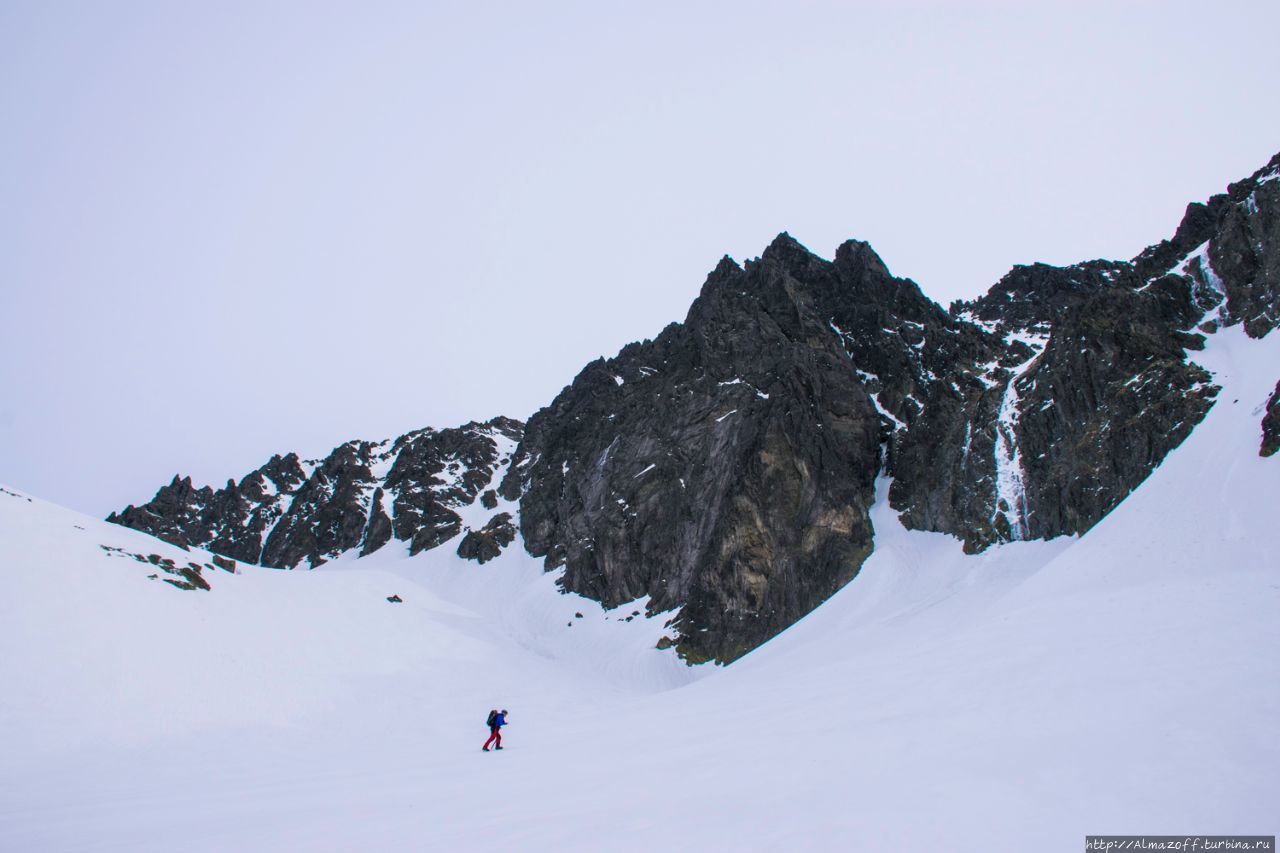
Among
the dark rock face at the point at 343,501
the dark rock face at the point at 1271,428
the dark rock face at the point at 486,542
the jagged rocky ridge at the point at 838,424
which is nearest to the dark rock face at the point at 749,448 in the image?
the jagged rocky ridge at the point at 838,424

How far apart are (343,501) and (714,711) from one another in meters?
103

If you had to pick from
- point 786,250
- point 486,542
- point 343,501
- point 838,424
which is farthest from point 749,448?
point 343,501

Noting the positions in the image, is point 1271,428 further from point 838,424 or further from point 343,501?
point 343,501

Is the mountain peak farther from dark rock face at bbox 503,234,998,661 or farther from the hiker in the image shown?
the hiker

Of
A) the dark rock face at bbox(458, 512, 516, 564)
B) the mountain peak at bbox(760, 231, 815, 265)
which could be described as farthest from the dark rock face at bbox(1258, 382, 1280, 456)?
the dark rock face at bbox(458, 512, 516, 564)

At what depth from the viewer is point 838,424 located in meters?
58.9

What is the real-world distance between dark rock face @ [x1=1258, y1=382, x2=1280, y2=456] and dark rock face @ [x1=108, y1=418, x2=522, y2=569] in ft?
283

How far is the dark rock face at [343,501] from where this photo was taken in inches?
3939

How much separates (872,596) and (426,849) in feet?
131

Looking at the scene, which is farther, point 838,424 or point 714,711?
point 838,424

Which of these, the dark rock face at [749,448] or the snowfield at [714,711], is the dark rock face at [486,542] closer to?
the dark rock face at [749,448]

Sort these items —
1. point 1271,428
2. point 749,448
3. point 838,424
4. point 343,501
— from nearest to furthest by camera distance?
point 1271,428 < point 749,448 < point 838,424 < point 343,501

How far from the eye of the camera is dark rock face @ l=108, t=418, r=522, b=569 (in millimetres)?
100062

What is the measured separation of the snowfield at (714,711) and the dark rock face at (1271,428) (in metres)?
0.79
